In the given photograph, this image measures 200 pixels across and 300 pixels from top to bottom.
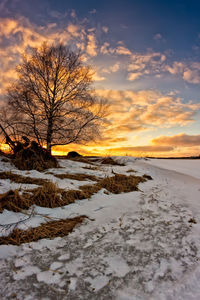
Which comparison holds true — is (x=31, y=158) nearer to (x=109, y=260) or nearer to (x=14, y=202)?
(x=14, y=202)

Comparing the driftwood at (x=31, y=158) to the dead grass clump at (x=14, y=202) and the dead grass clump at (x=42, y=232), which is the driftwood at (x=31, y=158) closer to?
the dead grass clump at (x=14, y=202)

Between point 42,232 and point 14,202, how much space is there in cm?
80

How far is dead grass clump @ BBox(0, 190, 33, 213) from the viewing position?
2167 millimetres

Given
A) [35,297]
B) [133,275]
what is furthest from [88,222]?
[35,297]

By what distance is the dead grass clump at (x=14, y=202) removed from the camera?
2167 millimetres

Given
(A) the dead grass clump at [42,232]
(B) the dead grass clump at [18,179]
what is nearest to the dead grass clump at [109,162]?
(B) the dead grass clump at [18,179]

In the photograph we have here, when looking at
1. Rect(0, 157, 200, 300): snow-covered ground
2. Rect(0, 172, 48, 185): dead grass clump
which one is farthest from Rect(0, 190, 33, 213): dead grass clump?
Rect(0, 172, 48, 185): dead grass clump

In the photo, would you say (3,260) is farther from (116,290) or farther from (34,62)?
(34,62)

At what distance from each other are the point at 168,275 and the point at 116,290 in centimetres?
45

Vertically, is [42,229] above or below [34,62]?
below

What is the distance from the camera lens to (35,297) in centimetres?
100

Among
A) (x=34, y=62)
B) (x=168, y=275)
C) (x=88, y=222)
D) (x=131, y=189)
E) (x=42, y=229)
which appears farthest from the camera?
(x=34, y=62)

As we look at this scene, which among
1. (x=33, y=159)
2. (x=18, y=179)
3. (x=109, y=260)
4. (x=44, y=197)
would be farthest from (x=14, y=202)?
(x=33, y=159)

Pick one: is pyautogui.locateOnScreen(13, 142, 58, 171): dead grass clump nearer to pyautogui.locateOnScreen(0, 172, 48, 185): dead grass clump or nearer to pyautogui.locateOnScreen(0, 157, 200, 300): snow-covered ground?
pyautogui.locateOnScreen(0, 172, 48, 185): dead grass clump
